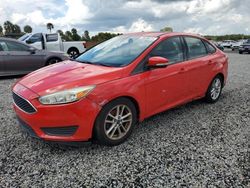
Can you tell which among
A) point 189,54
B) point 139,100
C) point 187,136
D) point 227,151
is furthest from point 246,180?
point 189,54

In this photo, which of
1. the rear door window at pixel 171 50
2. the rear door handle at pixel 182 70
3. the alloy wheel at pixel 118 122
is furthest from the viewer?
the rear door handle at pixel 182 70

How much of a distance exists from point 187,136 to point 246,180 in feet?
3.75

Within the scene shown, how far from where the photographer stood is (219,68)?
16.9 feet

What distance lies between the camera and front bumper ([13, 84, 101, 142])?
2.84 m

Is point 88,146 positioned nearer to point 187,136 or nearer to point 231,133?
point 187,136

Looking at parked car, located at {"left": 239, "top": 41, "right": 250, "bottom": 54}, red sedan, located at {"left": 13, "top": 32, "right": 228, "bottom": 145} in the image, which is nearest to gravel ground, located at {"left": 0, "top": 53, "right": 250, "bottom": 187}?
red sedan, located at {"left": 13, "top": 32, "right": 228, "bottom": 145}

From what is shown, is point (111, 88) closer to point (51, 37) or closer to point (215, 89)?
point (215, 89)

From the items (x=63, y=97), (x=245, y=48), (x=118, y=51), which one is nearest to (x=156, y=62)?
(x=118, y=51)

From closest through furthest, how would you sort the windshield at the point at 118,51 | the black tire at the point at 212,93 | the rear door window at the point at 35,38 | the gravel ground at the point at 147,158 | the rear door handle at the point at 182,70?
the gravel ground at the point at 147,158 → the windshield at the point at 118,51 → the rear door handle at the point at 182,70 → the black tire at the point at 212,93 → the rear door window at the point at 35,38

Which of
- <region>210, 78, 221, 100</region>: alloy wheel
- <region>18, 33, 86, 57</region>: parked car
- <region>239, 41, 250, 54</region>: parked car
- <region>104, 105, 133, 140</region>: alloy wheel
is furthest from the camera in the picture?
<region>239, 41, 250, 54</region>: parked car

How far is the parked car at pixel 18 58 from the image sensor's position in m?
7.86

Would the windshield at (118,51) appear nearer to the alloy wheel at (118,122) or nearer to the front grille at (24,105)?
the alloy wheel at (118,122)

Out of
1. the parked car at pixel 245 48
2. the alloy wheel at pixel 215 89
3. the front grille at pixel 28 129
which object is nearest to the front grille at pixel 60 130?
the front grille at pixel 28 129

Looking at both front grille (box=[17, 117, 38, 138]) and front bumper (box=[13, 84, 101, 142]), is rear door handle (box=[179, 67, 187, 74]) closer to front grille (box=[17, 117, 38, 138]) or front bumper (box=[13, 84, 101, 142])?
front bumper (box=[13, 84, 101, 142])
